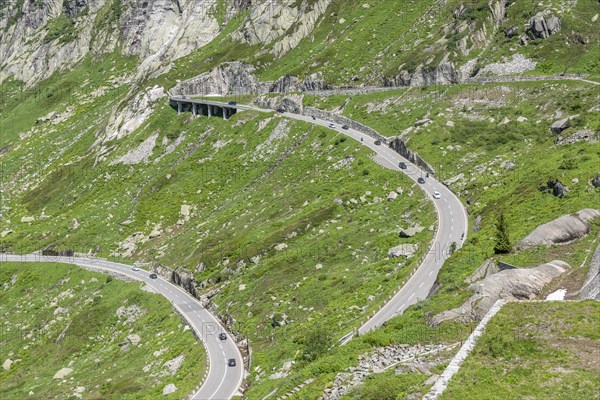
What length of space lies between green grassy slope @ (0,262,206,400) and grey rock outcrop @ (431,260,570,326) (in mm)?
31231

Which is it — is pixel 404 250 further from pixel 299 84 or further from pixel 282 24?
pixel 282 24

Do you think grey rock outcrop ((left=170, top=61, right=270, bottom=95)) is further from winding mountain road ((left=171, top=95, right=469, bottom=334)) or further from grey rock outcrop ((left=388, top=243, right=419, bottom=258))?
grey rock outcrop ((left=388, top=243, right=419, bottom=258))

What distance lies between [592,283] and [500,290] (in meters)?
5.50

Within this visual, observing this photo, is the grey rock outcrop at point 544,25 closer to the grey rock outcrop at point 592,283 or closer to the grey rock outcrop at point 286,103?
the grey rock outcrop at point 286,103

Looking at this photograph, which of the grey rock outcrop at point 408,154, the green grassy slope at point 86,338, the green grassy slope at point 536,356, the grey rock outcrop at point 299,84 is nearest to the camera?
the green grassy slope at point 536,356

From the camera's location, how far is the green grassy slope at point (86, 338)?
67125mm

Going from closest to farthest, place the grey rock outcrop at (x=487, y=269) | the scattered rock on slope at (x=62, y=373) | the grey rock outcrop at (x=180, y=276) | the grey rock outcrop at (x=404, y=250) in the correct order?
1. the grey rock outcrop at (x=487, y=269)
2. the grey rock outcrop at (x=404, y=250)
3. the scattered rock on slope at (x=62, y=373)
4. the grey rock outcrop at (x=180, y=276)

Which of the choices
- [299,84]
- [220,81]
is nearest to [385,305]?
[299,84]

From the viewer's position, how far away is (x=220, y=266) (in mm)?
89375

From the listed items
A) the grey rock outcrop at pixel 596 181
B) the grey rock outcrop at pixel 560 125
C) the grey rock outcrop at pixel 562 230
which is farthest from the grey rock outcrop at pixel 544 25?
the grey rock outcrop at pixel 562 230

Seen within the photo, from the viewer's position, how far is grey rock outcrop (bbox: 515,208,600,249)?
45688 mm

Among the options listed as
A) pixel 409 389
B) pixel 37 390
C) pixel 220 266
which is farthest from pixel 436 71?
pixel 409 389

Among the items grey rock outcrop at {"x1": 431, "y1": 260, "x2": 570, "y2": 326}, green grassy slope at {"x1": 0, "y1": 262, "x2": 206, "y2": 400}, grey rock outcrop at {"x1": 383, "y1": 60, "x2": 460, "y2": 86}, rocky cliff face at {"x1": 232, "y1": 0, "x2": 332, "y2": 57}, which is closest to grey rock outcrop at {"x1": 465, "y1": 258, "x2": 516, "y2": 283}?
grey rock outcrop at {"x1": 431, "y1": 260, "x2": 570, "y2": 326}

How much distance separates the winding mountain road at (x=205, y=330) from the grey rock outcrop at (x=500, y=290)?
26222mm
